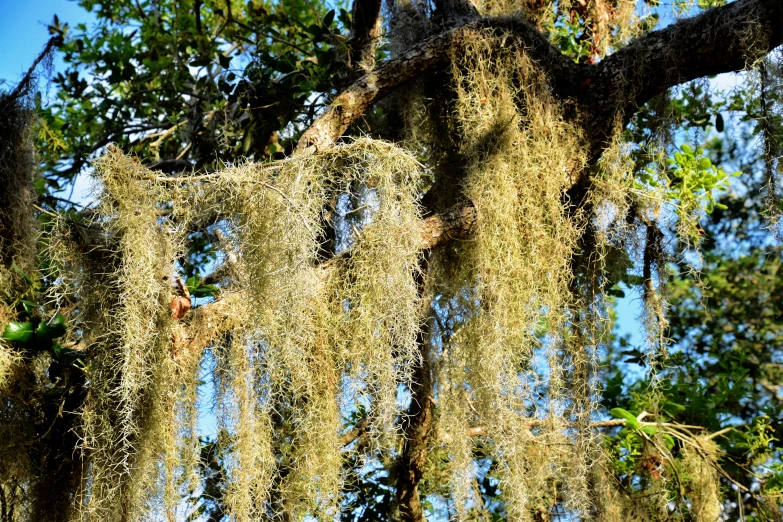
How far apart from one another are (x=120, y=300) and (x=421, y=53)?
124 centimetres

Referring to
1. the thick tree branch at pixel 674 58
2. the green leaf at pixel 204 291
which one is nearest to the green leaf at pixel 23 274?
the green leaf at pixel 204 291

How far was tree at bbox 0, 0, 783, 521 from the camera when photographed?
2039mm

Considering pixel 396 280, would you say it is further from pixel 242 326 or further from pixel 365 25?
pixel 365 25

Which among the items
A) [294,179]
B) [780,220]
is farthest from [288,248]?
[780,220]

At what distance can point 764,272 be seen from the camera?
5.45 metres

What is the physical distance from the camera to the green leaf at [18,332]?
7.19ft

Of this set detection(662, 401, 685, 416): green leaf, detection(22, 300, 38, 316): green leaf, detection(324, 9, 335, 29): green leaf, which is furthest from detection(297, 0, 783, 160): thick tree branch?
detection(662, 401, 685, 416): green leaf

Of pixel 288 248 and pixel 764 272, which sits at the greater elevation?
pixel 764 272

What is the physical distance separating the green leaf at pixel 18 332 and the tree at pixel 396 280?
0.10 feet

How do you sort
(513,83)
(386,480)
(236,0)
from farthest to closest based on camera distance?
(236,0)
(386,480)
(513,83)

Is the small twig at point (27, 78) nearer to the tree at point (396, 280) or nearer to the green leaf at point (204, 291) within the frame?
the tree at point (396, 280)

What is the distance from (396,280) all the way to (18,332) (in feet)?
3.17

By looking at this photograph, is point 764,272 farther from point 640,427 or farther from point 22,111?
point 22,111

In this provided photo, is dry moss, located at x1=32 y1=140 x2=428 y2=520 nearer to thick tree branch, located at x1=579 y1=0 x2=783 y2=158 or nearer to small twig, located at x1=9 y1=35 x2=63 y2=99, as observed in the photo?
small twig, located at x1=9 y1=35 x2=63 y2=99
